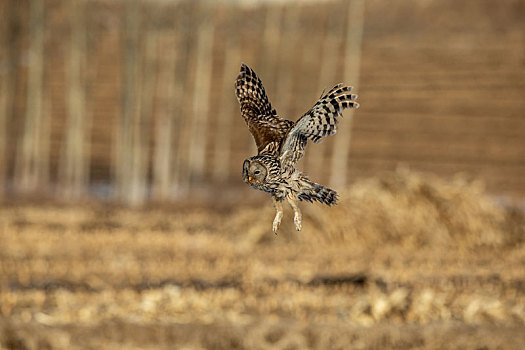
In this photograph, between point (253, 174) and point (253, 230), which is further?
point (253, 230)

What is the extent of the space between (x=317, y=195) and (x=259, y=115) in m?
0.38

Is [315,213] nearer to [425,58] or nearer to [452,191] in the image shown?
[452,191]

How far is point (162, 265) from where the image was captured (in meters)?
17.1

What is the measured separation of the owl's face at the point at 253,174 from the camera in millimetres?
Answer: 2443

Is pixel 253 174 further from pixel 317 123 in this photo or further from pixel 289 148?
pixel 317 123

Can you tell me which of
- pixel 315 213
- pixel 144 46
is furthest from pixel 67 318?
pixel 144 46

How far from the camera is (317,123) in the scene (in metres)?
2.65

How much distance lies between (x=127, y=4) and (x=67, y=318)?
2045cm

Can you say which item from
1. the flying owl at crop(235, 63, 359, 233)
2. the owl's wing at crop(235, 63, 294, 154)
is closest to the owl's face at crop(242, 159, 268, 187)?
the flying owl at crop(235, 63, 359, 233)

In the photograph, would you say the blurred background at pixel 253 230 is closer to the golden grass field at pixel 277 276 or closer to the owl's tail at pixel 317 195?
the golden grass field at pixel 277 276

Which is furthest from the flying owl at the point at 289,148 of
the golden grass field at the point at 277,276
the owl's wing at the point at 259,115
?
the golden grass field at the point at 277,276

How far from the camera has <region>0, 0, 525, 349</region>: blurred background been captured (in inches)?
486

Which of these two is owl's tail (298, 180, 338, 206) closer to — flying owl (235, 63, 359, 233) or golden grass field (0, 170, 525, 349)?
flying owl (235, 63, 359, 233)

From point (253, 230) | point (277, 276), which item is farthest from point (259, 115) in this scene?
point (253, 230)
